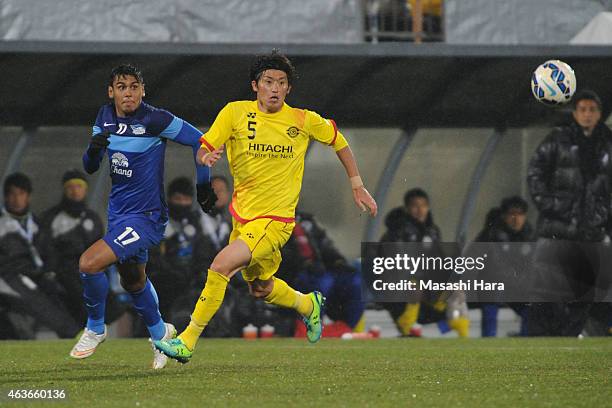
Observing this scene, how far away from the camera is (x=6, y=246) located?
12086mm

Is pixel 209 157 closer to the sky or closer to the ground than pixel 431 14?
closer to the ground

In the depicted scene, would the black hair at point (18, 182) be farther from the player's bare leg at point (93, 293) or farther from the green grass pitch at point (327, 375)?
the player's bare leg at point (93, 293)

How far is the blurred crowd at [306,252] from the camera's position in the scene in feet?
39.3

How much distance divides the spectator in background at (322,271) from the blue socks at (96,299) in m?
4.40

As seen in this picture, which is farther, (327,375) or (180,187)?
(180,187)

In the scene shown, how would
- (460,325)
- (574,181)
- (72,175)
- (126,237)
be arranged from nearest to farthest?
(126,237) < (574,181) < (72,175) < (460,325)

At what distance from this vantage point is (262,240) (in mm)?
7742

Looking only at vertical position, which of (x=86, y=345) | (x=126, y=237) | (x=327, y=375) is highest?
(x=126, y=237)

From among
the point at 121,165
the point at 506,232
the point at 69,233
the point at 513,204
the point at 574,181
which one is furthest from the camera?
the point at 513,204

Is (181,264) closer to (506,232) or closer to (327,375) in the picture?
(506,232)

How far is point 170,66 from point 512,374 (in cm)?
586

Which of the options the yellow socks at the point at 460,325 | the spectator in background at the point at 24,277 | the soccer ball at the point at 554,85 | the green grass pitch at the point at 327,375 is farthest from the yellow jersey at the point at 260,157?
the yellow socks at the point at 460,325

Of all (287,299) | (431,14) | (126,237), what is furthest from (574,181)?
(126,237)

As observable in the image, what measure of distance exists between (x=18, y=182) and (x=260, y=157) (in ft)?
17.0
